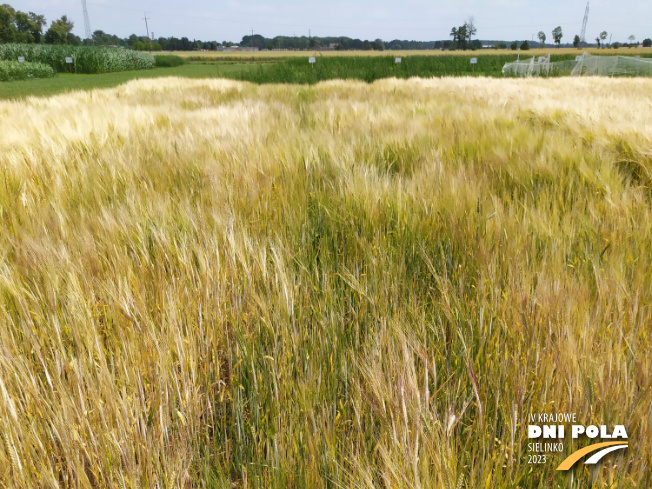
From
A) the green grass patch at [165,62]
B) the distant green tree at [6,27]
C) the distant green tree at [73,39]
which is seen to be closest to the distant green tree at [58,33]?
the distant green tree at [73,39]

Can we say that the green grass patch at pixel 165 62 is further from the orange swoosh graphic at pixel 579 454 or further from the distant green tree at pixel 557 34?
the distant green tree at pixel 557 34

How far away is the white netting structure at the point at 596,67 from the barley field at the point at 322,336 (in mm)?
18353

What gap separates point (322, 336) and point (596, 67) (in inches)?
874

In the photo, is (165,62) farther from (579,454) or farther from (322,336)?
(579,454)

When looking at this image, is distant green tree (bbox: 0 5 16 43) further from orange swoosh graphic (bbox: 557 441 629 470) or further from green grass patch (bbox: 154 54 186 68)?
orange swoosh graphic (bbox: 557 441 629 470)

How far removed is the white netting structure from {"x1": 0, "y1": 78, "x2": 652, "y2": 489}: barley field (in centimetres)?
1835

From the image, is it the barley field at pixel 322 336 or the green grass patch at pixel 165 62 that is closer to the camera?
the barley field at pixel 322 336

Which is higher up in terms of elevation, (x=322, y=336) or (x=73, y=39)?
(x=73, y=39)

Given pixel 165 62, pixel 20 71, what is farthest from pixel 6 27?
pixel 20 71

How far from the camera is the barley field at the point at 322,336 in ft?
1.61

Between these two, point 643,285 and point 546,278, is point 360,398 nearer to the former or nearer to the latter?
point 546,278

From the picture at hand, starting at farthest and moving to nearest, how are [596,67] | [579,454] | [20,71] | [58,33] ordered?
1. [58,33]
2. [20,71]
3. [596,67]
4. [579,454]

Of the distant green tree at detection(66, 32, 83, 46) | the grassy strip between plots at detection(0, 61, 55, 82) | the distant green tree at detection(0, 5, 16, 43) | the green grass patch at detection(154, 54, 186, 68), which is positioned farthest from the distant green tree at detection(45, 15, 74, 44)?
the grassy strip between plots at detection(0, 61, 55, 82)

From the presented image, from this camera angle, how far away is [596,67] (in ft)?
55.8
